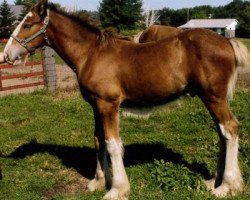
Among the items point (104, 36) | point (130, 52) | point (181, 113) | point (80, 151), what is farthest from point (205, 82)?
point (181, 113)

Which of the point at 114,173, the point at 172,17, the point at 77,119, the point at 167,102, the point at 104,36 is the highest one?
the point at 104,36

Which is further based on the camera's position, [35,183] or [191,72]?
[35,183]

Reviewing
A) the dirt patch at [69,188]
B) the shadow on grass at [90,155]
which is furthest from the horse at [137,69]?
the shadow on grass at [90,155]

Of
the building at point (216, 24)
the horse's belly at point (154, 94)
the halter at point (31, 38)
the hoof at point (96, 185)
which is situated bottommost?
the building at point (216, 24)

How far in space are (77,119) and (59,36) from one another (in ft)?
12.8

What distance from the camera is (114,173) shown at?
16.5 ft

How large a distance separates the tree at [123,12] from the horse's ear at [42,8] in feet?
144

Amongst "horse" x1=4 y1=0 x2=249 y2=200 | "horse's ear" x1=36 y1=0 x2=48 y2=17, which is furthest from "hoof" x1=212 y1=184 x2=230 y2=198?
"horse's ear" x1=36 y1=0 x2=48 y2=17

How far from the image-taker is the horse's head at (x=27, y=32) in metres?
5.05

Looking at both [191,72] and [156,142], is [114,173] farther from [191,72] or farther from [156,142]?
[156,142]

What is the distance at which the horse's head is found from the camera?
505 centimetres

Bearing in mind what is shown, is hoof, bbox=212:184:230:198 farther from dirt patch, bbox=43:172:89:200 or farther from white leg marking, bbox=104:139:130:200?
dirt patch, bbox=43:172:89:200

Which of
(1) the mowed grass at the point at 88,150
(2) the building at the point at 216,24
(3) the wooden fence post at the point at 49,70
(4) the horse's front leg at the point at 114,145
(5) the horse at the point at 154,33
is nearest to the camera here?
(4) the horse's front leg at the point at 114,145

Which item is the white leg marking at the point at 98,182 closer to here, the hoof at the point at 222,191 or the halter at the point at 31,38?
the hoof at the point at 222,191
